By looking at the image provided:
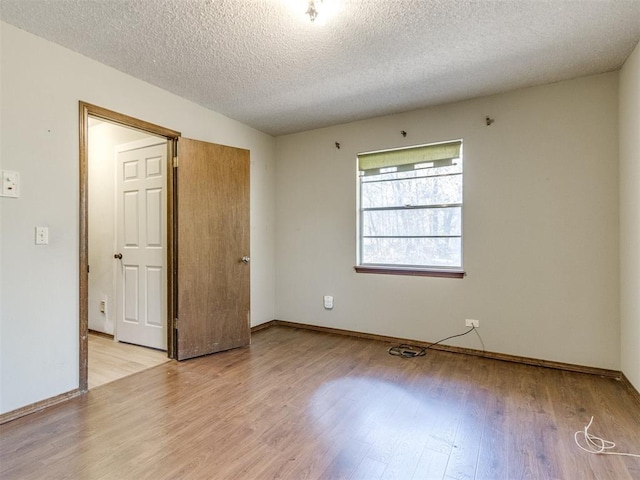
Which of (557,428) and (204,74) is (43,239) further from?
(557,428)

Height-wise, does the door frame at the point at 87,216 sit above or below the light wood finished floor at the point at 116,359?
above

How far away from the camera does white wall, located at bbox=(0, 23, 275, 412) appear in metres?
2.06

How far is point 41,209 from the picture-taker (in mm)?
2209

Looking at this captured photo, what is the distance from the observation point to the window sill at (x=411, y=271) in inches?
129

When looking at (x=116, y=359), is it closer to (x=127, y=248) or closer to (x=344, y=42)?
(x=127, y=248)

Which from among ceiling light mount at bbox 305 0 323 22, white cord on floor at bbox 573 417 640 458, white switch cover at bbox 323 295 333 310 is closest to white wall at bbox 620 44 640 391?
white cord on floor at bbox 573 417 640 458

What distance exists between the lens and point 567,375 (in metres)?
2.71

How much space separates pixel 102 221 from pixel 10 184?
1.85m

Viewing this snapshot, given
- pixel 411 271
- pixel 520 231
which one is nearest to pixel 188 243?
pixel 411 271

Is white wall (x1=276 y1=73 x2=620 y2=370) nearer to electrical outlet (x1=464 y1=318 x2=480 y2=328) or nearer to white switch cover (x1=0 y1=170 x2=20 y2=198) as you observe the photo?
electrical outlet (x1=464 y1=318 x2=480 y2=328)

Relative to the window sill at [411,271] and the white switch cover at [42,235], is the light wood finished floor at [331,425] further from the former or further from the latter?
the white switch cover at [42,235]

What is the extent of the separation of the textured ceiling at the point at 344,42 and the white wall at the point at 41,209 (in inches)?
7.5

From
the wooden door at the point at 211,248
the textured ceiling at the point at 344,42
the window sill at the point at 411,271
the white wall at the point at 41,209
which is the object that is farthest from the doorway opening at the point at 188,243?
the window sill at the point at 411,271

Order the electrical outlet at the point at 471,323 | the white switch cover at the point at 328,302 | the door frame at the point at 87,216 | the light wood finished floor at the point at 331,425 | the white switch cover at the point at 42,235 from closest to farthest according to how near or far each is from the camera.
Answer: the light wood finished floor at the point at 331,425
the white switch cover at the point at 42,235
the door frame at the point at 87,216
the electrical outlet at the point at 471,323
the white switch cover at the point at 328,302
